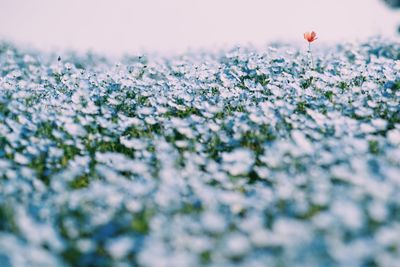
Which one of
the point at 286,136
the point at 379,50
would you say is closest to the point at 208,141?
the point at 286,136

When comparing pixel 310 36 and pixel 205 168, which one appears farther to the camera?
pixel 310 36

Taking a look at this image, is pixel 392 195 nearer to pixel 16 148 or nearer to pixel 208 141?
pixel 208 141

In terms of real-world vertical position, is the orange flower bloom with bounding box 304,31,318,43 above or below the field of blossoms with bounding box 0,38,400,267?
above

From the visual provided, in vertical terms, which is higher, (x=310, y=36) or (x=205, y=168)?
(x=310, y=36)

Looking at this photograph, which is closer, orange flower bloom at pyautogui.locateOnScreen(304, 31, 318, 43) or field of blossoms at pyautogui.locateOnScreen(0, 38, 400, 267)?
field of blossoms at pyautogui.locateOnScreen(0, 38, 400, 267)

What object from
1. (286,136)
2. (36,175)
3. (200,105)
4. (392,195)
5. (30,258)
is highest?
(200,105)

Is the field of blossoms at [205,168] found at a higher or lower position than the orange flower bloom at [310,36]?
lower

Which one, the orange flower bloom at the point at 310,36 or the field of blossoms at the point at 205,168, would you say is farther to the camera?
the orange flower bloom at the point at 310,36

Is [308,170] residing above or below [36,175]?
below
